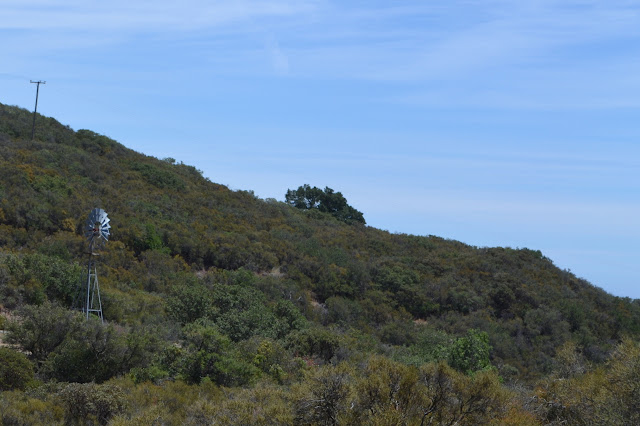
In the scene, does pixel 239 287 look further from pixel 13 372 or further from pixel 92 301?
pixel 13 372

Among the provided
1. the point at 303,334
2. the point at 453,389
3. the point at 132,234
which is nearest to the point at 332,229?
the point at 132,234

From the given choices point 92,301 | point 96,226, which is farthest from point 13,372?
point 96,226

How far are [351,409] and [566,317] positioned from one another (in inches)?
1202

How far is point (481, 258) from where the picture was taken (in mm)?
45500

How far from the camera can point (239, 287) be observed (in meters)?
27.4

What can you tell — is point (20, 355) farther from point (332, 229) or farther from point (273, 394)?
point (332, 229)

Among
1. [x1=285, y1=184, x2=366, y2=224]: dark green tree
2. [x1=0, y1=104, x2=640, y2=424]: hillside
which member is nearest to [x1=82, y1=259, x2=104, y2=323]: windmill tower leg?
[x1=0, y1=104, x2=640, y2=424]: hillside

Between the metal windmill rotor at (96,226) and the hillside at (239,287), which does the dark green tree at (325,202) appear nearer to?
the hillside at (239,287)

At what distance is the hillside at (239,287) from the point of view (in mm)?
17766

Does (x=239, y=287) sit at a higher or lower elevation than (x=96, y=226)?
lower

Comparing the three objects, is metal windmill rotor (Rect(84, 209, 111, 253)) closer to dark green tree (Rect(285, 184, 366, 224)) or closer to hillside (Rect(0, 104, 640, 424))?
hillside (Rect(0, 104, 640, 424))

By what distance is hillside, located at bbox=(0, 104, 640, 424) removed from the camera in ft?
58.3

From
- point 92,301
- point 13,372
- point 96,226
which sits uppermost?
point 96,226

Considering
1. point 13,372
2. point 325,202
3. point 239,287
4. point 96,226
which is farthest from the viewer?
point 325,202
